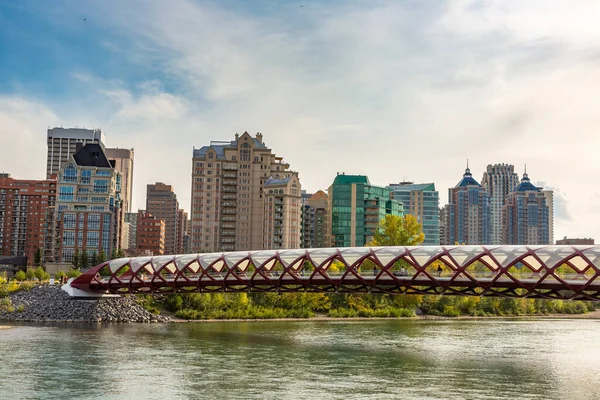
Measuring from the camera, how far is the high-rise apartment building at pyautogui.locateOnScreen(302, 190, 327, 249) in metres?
167

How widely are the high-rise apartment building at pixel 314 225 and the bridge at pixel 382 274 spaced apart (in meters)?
86.2

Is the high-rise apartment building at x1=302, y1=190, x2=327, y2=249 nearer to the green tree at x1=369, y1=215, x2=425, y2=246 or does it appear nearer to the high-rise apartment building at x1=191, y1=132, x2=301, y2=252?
the high-rise apartment building at x1=191, y1=132, x2=301, y2=252

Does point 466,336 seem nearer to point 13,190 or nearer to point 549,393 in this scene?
point 549,393

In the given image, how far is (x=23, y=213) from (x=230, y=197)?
67951 mm

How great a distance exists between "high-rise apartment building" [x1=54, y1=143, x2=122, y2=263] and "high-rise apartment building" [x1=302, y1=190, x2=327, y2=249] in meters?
46.4

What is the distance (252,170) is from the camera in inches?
5974

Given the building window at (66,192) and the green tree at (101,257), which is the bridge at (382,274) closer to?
the green tree at (101,257)

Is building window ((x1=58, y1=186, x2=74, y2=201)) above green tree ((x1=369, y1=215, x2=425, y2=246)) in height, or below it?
above

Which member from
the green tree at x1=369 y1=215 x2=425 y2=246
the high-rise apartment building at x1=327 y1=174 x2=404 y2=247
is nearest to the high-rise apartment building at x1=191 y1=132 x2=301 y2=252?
the high-rise apartment building at x1=327 y1=174 x2=404 y2=247

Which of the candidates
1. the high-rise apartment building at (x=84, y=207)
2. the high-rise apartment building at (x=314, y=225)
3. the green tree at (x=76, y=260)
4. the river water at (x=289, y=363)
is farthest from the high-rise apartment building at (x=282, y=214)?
the river water at (x=289, y=363)

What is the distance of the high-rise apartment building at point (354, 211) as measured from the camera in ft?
520

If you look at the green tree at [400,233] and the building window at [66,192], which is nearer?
the green tree at [400,233]

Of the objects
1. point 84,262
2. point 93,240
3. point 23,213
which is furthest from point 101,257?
point 23,213

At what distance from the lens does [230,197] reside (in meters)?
151
